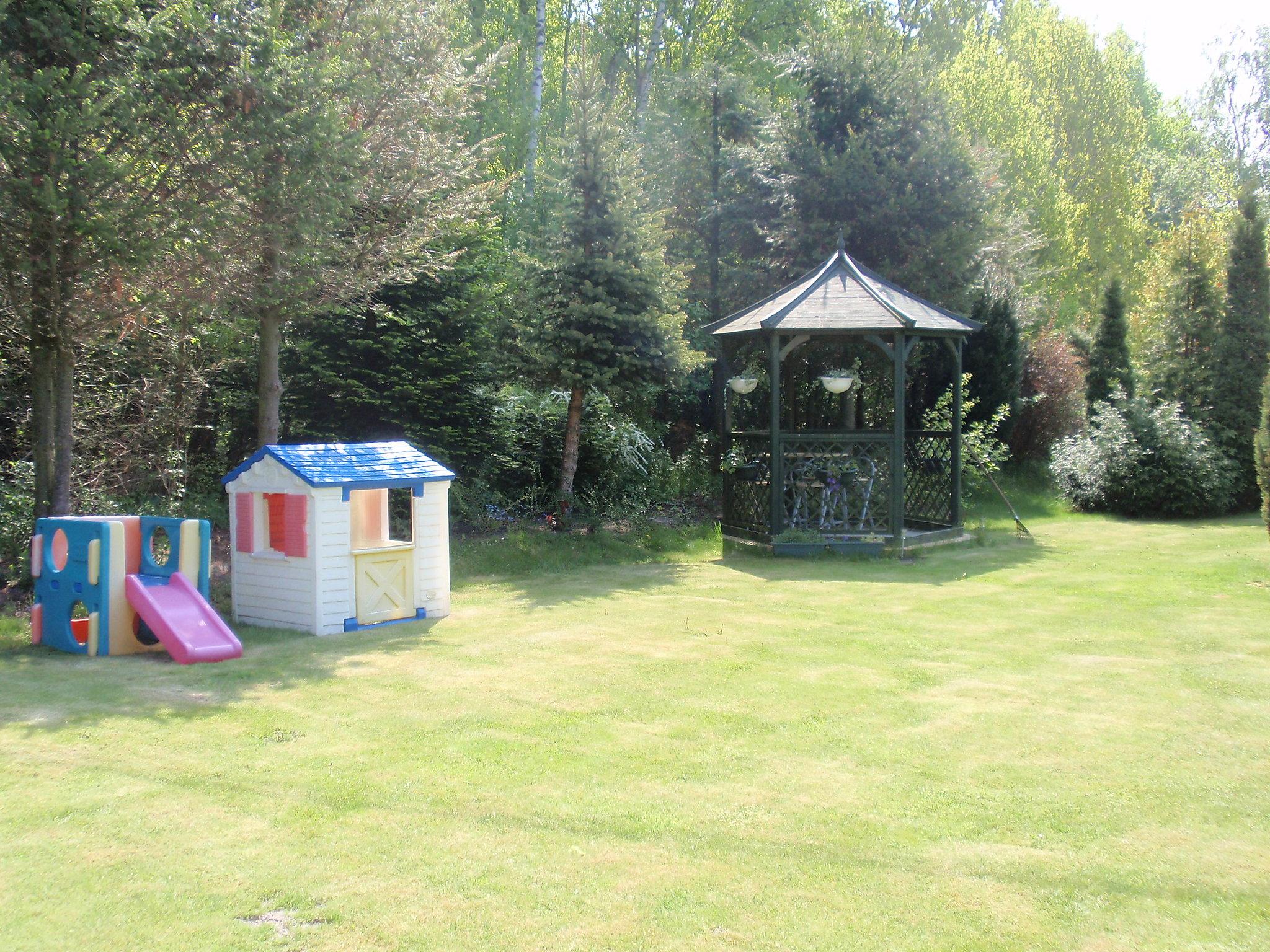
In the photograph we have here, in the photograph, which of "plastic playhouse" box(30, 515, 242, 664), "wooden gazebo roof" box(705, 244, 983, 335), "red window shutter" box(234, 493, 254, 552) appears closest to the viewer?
"plastic playhouse" box(30, 515, 242, 664)

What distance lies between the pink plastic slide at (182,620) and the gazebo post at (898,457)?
8.10 metres

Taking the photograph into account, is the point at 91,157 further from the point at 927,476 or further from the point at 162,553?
the point at 927,476

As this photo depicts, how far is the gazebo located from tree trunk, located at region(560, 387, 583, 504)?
2.12m

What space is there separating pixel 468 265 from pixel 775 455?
5026mm

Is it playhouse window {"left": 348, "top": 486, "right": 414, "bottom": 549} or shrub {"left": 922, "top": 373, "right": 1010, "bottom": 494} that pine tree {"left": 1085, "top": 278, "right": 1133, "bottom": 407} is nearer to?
shrub {"left": 922, "top": 373, "right": 1010, "bottom": 494}

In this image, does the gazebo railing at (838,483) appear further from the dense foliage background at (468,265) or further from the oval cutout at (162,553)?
the oval cutout at (162,553)

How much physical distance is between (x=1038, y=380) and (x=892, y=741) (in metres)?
16.7

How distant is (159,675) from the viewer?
6.57 metres

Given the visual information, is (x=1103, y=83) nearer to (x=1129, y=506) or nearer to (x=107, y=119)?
(x=1129, y=506)

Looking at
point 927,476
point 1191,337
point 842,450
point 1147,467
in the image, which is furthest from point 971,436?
point 1191,337

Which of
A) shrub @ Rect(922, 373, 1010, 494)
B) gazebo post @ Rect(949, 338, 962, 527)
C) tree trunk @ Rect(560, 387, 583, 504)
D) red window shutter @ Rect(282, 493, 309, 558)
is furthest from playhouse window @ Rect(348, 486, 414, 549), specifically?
shrub @ Rect(922, 373, 1010, 494)

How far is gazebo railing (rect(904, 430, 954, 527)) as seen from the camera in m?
14.7

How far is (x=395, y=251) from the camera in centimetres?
1075

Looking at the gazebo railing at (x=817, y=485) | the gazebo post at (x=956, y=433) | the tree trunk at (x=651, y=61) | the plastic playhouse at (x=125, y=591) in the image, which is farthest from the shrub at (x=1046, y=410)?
the plastic playhouse at (x=125, y=591)
